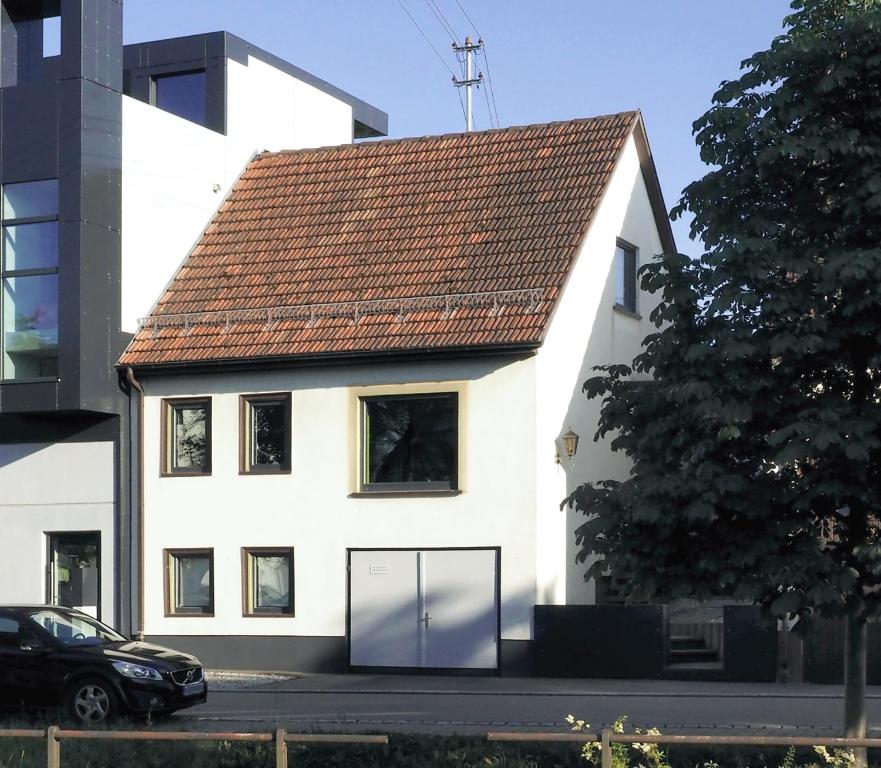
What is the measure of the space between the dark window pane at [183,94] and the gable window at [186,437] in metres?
6.59

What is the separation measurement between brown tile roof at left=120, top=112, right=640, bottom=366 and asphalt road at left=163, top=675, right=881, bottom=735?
5117 mm

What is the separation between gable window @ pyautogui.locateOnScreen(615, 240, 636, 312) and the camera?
89.4ft

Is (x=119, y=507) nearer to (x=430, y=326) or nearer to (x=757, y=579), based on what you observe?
(x=430, y=326)

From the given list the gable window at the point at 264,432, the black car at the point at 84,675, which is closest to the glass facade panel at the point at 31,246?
the gable window at the point at 264,432

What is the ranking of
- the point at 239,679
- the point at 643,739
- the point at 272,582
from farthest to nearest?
1. the point at 272,582
2. the point at 239,679
3. the point at 643,739

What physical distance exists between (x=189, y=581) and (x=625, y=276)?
30.4ft

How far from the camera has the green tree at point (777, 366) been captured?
12.7m

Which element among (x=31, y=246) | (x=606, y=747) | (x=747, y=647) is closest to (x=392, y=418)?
(x=747, y=647)

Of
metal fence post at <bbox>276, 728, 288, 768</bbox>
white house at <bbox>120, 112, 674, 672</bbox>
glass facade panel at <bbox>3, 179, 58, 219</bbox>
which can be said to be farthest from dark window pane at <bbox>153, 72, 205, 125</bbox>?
metal fence post at <bbox>276, 728, 288, 768</bbox>

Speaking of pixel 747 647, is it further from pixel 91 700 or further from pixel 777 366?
pixel 777 366

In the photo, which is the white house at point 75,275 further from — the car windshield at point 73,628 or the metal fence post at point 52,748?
the metal fence post at point 52,748

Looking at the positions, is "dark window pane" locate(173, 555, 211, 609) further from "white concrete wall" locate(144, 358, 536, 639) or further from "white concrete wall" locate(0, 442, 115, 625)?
"white concrete wall" locate(0, 442, 115, 625)

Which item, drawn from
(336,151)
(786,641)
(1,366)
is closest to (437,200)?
(336,151)

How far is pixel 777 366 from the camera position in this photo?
13086 millimetres
